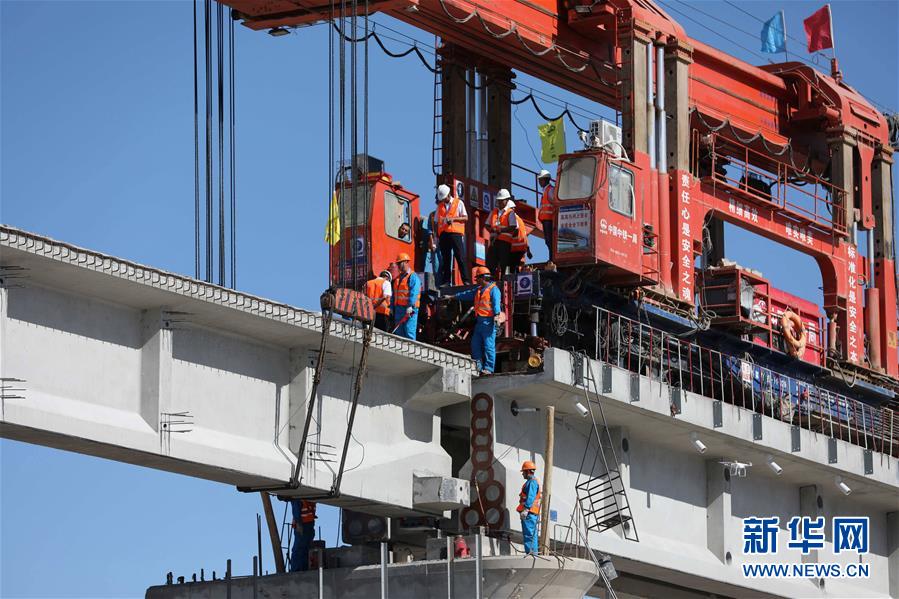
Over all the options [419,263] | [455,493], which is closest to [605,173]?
[419,263]

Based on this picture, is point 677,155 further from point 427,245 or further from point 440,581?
point 440,581

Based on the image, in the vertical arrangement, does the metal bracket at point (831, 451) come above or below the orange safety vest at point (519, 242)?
below

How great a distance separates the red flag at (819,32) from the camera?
40.7m

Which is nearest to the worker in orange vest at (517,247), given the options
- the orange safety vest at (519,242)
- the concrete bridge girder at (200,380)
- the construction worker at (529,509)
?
the orange safety vest at (519,242)

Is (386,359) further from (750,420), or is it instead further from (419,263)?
(750,420)

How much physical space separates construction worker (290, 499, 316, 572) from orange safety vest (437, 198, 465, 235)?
19.9 feet

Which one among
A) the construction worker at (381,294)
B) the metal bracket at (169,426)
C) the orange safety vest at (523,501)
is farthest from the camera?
the construction worker at (381,294)

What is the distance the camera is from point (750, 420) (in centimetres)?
3111

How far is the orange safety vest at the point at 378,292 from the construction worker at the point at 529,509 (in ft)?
11.9

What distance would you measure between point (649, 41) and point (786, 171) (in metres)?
6.30

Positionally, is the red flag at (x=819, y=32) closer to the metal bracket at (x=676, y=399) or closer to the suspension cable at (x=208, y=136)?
the metal bracket at (x=676, y=399)

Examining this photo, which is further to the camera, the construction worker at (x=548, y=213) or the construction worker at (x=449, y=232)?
the construction worker at (x=449, y=232)

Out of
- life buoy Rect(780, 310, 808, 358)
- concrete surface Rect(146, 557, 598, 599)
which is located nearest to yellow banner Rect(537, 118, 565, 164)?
life buoy Rect(780, 310, 808, 358)

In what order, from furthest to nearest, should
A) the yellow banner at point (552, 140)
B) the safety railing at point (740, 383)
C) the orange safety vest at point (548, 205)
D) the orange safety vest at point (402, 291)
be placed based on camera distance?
1. the yellow banner at point (552, 140)
2. the safety railing at point (740, 383)
3. the orange safety vest at point (548, 205)
4. the orange safety vest at point (402, 291)
